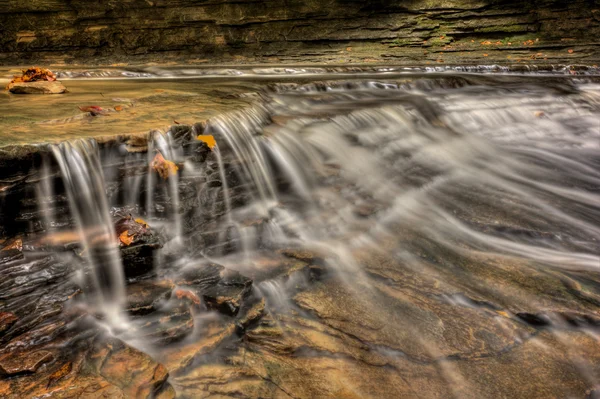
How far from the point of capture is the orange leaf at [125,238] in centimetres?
251

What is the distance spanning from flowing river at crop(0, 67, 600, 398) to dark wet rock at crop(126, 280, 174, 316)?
13 mm

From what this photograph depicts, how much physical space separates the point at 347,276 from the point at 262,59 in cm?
877

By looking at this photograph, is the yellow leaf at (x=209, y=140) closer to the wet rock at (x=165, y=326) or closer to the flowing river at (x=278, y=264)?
the flowing river at (x=278, y=264)

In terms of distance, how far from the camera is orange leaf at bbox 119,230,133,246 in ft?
8.24

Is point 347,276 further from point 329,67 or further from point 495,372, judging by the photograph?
point 329,67

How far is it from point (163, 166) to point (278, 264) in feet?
3.59

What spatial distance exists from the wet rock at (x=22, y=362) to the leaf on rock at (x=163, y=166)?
1366 mm

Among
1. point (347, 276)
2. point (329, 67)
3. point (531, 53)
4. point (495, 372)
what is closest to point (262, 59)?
point (329, 67)

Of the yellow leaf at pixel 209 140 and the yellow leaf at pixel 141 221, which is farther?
the yellow leaf at pixel 209 140

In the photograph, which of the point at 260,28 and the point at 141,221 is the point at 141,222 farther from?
the point at 260,28

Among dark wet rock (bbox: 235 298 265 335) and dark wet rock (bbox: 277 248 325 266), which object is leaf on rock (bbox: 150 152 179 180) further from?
dark wet rock (bbox: 235 298 265 335)

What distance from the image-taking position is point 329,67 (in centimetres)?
824

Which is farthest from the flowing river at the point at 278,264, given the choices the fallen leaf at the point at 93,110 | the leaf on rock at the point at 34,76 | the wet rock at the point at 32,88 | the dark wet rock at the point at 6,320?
the leaf on rock at the point at 34,76

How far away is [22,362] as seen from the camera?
183 centimetres
